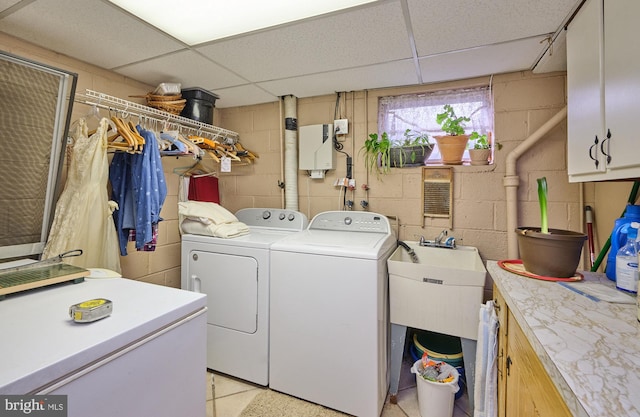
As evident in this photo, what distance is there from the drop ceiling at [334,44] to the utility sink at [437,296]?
1289mm

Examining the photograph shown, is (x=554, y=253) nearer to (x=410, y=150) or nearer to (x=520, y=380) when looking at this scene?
(x=520, y=380)

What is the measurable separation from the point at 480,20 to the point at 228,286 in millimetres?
2115

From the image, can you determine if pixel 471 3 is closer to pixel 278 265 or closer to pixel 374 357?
pixel 278 265

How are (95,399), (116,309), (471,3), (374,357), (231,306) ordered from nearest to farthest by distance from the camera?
(95,399) < (116,309) < (471,3) < (374,357) < (231,306)

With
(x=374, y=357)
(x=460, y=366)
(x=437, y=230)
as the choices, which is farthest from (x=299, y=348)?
(x=437, y=230)

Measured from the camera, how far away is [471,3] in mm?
1294

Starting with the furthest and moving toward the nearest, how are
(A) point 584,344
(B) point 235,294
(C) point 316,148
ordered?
(C) point 316,148, (B) point 235,294, (A) point 584,344

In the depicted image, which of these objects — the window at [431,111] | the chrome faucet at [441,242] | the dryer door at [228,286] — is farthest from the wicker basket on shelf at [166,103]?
the chrome faucet at [441,242]

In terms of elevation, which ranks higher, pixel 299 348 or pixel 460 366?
pixel 299 348

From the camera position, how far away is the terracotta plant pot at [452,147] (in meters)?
2.11

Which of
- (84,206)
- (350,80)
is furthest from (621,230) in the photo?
(84,206)

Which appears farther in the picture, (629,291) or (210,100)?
(210,100)

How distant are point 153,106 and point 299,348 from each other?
1973 mm

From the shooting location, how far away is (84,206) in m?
1.52
